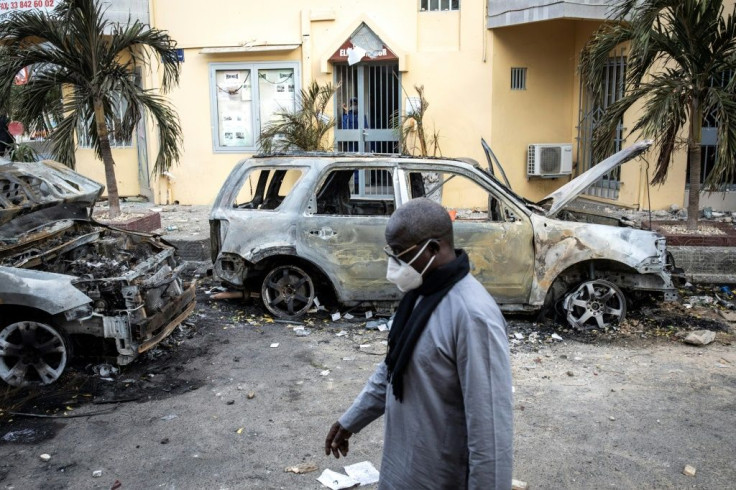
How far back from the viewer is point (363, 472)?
4238mm

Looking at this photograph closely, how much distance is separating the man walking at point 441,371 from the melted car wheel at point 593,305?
15.1 ft

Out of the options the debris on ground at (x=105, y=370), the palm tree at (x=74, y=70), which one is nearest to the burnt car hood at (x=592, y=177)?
the debris on ground at (x=105, y=370)

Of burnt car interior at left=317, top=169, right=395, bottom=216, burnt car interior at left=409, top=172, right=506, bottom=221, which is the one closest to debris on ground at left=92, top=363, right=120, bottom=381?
burnt car interior at left=317, top=169, right=395, bottom=216

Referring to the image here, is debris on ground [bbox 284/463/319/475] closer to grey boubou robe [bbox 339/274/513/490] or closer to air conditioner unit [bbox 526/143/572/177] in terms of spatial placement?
grey boubou robe [bbox 339/274/513/490]

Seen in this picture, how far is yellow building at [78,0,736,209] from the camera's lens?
42.4 ft

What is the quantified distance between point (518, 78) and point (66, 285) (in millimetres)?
9945

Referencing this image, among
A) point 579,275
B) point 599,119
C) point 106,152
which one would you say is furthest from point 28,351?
point 599,119

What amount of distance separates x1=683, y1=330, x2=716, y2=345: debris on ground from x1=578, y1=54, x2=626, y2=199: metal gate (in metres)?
5.90

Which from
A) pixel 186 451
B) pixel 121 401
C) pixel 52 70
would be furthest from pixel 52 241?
pixel 52 70

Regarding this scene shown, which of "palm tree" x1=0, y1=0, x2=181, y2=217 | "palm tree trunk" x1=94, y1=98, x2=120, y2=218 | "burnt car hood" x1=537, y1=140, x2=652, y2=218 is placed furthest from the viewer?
"palm tree trunk" x1=94, y1=98, x2=120, y2=218

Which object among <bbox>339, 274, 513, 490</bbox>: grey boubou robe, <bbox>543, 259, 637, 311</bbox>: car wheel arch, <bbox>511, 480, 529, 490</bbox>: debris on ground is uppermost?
<bbox>339, 274, 513, 490</bbox>: grey boubou robe

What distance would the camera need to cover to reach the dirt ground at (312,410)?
14.0 ft

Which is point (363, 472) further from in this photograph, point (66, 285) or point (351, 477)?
point (66, 285)

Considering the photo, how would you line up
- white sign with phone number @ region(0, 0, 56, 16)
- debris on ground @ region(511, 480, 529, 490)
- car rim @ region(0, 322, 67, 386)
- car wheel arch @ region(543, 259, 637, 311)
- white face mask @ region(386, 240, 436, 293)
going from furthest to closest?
white sign with phone number @ region(0, 0, 56, 16) < car wheel arch @ region(543, 259, 637, 311) < car rim @ region(0, 322, 67, 386) < debris on ground @ region(511, 480, 529, 490) < white face mask @ region(386, 240, 436, 293)
